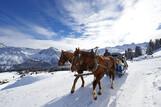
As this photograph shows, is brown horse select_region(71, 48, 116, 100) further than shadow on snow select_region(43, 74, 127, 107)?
Yes

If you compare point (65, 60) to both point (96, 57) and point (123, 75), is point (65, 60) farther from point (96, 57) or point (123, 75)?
point (123, 75)

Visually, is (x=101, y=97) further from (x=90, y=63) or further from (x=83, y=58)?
(x=83, y=58)

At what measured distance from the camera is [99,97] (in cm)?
1490

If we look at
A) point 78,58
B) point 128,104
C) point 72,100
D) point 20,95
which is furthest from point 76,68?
point 20,95

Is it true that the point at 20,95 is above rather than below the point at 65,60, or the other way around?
below

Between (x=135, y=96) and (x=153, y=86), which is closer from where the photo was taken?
(x=135, y=96)

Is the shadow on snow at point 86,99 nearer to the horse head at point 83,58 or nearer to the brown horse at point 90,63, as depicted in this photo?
the brown horse at point 90,63

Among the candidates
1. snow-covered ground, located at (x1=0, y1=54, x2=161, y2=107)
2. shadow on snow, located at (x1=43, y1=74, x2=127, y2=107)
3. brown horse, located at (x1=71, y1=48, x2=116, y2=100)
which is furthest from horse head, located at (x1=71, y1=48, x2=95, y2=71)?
snow-covered ground, located at (x1=0, y1=54, x2=161, y2=107)

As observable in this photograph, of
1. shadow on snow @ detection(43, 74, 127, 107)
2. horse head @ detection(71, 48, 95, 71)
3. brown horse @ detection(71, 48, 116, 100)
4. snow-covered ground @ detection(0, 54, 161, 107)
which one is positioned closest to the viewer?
snow-covered ground @ detection(0, 54, 161, 107)

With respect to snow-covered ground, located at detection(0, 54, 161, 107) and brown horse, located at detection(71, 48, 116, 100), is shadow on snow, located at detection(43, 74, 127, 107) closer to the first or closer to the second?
snow-covered ground, located at detection(0, 54, 161, 107)

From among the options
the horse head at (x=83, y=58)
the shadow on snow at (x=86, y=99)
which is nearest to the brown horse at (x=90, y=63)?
the horse head at (x=83, y=58)

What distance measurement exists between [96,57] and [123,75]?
25.6ft

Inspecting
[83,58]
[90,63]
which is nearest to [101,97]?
[90,63]

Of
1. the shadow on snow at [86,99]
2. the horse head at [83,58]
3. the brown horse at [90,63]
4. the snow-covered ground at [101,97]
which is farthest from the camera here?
the horse head at [83,58]
